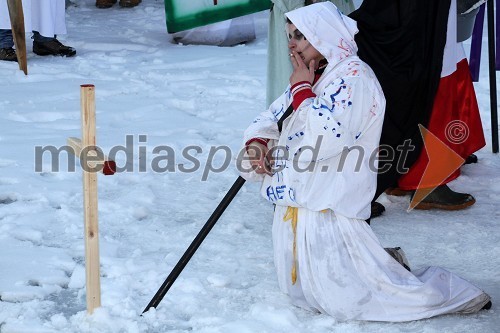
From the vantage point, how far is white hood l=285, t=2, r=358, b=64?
3.13 metres

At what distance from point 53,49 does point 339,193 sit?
15.9 ft

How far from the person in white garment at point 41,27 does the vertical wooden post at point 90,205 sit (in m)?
4.41

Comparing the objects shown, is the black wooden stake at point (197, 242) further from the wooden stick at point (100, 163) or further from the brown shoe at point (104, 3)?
the brown shoe at point (104, 3)

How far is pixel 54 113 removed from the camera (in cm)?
593

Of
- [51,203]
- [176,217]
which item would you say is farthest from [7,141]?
[176,217]

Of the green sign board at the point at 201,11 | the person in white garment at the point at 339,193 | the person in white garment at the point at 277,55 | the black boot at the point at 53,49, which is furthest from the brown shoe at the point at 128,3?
the person in white garment at the point at 339,193

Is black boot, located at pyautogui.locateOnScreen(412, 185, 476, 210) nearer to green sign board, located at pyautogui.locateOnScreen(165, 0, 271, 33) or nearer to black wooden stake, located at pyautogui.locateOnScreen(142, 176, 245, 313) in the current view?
black wooden stake, located at pyautogui.locateOnScreen(142, 176, 245, 313)

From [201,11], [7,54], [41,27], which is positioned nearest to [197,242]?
[7,54]

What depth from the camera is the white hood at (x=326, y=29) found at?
3127 mm

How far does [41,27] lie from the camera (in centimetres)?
737

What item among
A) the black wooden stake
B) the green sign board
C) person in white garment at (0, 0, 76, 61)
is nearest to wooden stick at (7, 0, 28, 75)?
person in white garment at (0, 0, 76, 61)

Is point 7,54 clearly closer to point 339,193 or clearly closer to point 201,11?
point 201,11

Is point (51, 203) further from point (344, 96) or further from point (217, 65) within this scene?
point (217, 65)

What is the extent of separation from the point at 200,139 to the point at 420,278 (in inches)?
97.8
